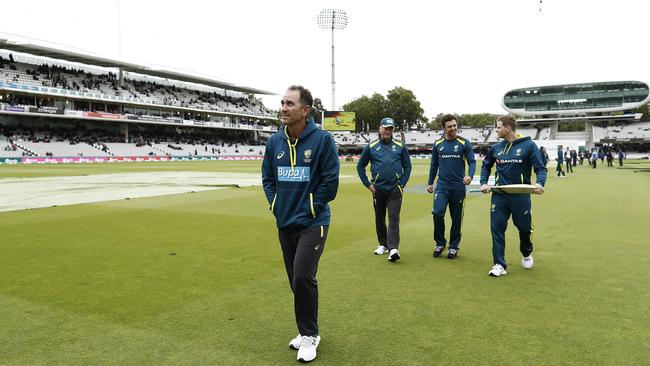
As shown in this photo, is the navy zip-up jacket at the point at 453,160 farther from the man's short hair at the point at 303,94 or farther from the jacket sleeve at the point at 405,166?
the man's short hair at the point at 303,94

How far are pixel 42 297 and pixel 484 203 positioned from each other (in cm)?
1254

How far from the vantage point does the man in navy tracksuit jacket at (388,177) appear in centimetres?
710

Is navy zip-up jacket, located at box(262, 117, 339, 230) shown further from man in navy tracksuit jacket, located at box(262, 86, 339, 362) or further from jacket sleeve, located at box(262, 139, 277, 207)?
jacket sleeve, located at box(262, 139, 277, 207)

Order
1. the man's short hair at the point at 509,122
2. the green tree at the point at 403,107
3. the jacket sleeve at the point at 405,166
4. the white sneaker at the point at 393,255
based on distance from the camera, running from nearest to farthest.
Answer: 1. the man's short hair at the point at 509,122
2. the white sneaker at the point at 393,255
3. the jacket sleeve at the point at 405,166
4. the green tree at the point at 403,107

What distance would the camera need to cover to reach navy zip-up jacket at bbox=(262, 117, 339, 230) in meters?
3.83

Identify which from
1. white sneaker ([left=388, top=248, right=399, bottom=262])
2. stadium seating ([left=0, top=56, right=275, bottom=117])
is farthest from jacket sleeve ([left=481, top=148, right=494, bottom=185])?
stadium seating ([left=0, top=56, right=275, bottom=117])

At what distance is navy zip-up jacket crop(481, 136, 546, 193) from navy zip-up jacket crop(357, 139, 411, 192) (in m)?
1.46

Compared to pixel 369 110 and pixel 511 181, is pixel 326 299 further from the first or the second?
pixel 369 110

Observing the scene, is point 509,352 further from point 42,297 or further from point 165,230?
point 165,230

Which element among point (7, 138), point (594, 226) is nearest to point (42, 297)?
point (594, 226)

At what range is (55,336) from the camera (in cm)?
407

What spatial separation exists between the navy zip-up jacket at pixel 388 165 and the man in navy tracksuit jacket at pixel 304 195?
3.32 m

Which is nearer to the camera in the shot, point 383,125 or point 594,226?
point 383,125

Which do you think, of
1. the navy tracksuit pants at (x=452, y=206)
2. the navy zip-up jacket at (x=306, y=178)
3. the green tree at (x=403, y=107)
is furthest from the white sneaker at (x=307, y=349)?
the green tree at (x=403, y=107)
